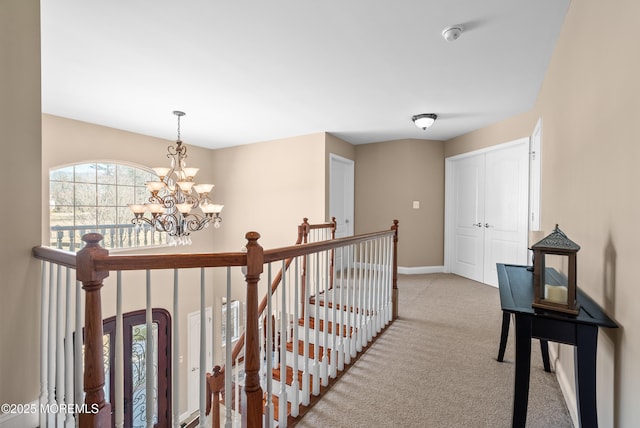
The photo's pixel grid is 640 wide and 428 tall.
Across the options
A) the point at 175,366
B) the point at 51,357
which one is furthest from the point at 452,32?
the point at 51,357

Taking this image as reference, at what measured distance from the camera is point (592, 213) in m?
1.37

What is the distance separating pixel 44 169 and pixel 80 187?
0.47 m

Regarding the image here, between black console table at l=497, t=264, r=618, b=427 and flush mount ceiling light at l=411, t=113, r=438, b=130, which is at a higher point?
flush mount ceiling light at l=411, t=113, r=438, b=130

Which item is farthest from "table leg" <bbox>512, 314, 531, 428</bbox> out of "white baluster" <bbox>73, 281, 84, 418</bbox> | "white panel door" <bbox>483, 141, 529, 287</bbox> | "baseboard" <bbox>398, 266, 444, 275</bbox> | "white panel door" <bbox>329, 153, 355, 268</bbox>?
"white panel door" <bbox>329, 153, 355, 268</bbox>

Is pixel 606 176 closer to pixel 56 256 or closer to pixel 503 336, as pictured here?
pixel 503 336

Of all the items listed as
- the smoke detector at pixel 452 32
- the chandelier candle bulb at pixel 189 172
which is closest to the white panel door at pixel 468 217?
the smoke detector at pixel 452 32

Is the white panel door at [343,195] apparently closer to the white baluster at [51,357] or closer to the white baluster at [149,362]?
the white baluster at [51,357]

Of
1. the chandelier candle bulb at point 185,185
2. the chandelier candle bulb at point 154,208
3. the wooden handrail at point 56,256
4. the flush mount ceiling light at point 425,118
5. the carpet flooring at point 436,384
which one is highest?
the flush mount ceiling light at point 425,118

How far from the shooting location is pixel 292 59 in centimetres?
239

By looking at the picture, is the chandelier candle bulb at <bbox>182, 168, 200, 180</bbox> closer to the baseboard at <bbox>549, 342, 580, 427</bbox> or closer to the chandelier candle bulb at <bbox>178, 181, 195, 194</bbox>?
the chandelier candle bulb at <bbox>178, 181, 195, 194</bbox>

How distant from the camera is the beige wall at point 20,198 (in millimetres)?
1468

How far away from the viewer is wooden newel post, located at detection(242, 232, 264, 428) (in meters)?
1.29

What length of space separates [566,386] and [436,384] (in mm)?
747

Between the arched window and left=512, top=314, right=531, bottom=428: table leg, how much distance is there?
14.4ft
